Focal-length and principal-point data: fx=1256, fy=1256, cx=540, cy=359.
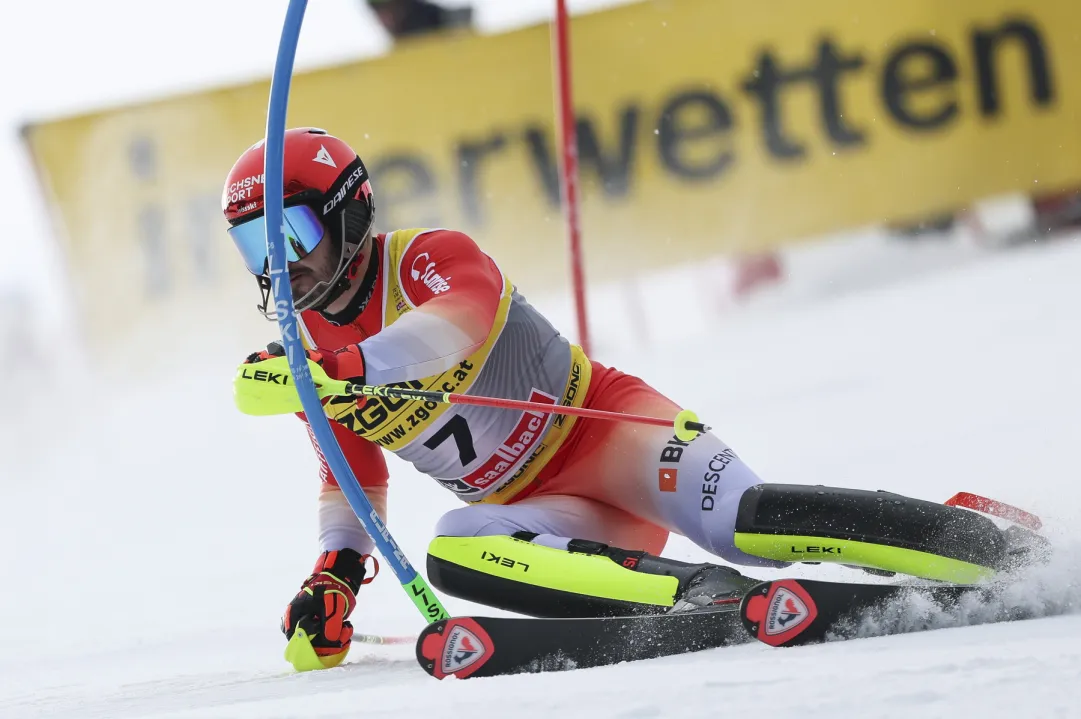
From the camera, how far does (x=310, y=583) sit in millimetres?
3363

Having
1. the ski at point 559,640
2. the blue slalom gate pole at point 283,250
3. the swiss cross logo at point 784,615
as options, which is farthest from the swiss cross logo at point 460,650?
the swiss cross logo at point 784,615

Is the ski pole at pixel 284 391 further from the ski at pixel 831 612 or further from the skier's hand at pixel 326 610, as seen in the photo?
the skier's hand at pixel 326 610

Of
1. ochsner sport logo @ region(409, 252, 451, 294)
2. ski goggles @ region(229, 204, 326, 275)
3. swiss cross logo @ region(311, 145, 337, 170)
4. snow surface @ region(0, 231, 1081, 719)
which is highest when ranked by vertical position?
swiss cross logo @ region(311, 145, 337, 170)

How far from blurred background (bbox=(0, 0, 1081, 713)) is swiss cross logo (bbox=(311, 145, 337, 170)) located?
185 inches

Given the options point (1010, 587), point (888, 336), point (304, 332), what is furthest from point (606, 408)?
point (888, 336)

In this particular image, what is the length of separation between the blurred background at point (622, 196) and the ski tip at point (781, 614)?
208 inches

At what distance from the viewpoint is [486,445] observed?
326cm

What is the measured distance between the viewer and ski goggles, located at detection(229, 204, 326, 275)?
9.91 feet

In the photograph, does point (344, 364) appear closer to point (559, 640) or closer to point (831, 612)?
point (559, 640)

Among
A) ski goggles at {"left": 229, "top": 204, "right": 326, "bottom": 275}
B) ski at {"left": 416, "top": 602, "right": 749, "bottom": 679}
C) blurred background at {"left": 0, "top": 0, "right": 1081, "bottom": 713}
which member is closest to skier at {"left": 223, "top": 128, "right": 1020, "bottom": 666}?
ski goggles at {"left": 229, "top": 204, "right": 326, "bottom": 275}

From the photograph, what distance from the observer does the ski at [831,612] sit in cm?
236

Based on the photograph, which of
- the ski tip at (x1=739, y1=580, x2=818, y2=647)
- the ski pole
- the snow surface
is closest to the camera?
the snow surface

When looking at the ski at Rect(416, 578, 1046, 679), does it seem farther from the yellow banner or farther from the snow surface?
the yellow banner

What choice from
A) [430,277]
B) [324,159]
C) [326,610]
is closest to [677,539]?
[326,610]
